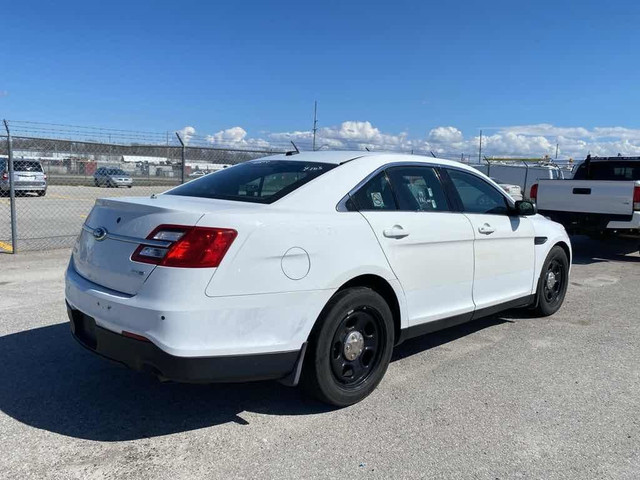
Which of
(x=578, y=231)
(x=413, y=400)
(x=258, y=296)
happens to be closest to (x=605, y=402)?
(x=413, y=400)

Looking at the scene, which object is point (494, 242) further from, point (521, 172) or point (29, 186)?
point (521, 172)

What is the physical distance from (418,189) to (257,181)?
4.01 ft

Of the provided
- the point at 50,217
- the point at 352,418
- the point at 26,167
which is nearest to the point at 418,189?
the point at 352,418

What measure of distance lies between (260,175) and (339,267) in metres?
1.11

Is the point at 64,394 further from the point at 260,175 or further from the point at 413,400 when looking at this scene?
the point at 413,400

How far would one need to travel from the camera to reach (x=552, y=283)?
→ 5844mm

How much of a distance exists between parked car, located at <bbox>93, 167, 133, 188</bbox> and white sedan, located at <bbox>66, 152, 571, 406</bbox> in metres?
15.9

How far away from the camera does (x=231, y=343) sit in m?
2.92

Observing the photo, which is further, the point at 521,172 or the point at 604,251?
the point at 521,172

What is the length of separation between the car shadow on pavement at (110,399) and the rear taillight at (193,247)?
1072 mm

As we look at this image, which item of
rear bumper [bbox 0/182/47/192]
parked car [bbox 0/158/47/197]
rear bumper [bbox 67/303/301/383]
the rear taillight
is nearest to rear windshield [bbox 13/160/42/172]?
parked car [bbox 0/158/47/197]

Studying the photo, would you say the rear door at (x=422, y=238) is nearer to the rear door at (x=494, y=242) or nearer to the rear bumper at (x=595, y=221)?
the rear door at (x=494, y=242)

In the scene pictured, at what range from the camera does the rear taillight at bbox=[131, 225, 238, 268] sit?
2848 mm

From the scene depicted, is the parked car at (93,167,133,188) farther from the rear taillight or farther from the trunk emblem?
the rear taillight
